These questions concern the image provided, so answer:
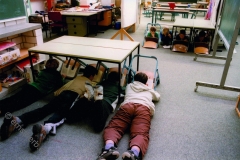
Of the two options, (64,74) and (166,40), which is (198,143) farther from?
(166,40)

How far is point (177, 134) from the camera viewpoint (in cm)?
204

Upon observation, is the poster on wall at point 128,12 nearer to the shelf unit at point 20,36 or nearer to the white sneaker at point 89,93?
the shelf unit at point 20,36

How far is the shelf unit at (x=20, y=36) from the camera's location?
8.50ft

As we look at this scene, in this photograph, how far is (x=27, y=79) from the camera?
2.79 meters

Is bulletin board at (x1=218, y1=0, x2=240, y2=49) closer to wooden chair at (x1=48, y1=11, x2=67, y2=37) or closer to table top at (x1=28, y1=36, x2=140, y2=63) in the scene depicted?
table top at (x1=28, y1=36, x2=140, y2=63)

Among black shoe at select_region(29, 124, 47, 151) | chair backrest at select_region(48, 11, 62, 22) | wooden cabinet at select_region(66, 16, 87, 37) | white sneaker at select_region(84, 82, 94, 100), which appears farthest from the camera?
wooden cabinet at select_region(66, 16, 87, 37)

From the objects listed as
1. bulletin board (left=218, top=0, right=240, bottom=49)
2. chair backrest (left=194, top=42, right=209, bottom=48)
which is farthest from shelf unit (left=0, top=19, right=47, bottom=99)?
chair backrest (left=194, top=42, right=209, bottom=48)

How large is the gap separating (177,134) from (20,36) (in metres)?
2.61

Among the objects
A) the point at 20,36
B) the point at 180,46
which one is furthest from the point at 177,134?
the point at 180,46

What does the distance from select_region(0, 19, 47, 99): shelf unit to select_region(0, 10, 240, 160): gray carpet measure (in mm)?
523

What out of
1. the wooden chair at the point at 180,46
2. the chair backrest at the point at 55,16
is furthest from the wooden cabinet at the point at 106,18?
the wooden chair at the point at 180,46

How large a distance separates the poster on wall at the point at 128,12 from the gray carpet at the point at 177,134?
2841 mm

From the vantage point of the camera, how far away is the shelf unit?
2.59m

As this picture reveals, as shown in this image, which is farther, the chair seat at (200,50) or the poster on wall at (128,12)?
the poster on wall at (128,12)
